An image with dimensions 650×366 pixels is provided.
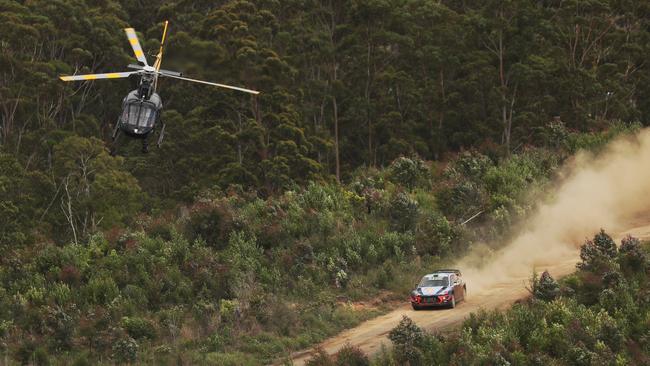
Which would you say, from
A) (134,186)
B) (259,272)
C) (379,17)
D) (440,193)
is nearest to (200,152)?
(134,186)

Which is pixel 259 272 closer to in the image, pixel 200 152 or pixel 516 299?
pixel 516 299

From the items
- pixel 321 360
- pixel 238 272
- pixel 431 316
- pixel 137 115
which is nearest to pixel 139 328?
pixel 238 272

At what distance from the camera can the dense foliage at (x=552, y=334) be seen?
21.4 metres

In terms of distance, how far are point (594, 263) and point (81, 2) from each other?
50.5m

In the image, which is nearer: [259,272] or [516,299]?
[516,299]

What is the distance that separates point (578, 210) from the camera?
40688 mm

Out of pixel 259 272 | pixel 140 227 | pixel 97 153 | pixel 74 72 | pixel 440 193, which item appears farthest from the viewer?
pixel 74 72

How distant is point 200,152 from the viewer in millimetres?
58156

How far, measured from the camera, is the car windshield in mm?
28469

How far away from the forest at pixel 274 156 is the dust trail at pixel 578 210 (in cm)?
109

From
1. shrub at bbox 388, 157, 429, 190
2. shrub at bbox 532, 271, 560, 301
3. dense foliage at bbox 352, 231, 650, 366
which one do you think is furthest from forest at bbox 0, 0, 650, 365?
shrub at bbox 532, 271, 560, 301

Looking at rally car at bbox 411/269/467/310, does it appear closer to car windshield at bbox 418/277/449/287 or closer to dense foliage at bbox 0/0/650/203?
car windshield at bbox 418/277/449/287

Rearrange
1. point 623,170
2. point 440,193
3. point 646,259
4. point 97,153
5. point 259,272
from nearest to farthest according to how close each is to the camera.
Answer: point 646,259 → point 259,272 → point 440,193 → point 623,170 → point 97,153

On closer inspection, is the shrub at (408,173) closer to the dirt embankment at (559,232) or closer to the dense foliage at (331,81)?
the dirt embankment at (559,232)
